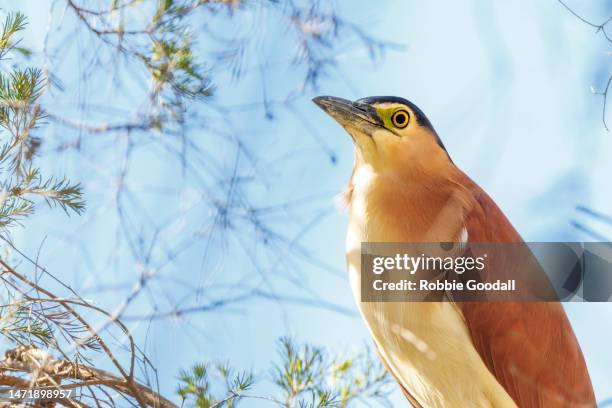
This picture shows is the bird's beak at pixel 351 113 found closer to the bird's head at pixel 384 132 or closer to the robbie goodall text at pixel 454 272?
the bird's head at pixel 384 132

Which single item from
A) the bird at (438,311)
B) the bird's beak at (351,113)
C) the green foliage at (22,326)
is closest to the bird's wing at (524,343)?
the bird at (438,311)

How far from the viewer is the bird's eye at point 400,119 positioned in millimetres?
2377

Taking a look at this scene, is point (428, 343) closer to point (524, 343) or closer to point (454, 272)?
point (454, 272)

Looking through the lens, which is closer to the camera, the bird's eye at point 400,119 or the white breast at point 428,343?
the white breast at point 428,343

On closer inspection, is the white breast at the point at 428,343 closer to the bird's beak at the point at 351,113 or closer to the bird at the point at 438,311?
the bird at the point at 438,311

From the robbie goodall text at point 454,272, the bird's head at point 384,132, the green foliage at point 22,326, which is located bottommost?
the green foliage at point 22,326

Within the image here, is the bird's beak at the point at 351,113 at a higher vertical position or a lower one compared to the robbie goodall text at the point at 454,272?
higher

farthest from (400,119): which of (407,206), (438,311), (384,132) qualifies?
(438,311)

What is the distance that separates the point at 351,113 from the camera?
92.2 inches

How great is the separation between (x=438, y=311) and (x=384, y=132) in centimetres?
61

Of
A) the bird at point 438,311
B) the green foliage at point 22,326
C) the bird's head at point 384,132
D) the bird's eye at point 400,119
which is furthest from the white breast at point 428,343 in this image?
the green foliage at point 22,326

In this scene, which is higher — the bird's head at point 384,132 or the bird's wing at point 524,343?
the bird's head at point 384,132

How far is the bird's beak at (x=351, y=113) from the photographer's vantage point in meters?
2.33

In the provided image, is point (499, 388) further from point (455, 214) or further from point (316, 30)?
point (316, 30)
